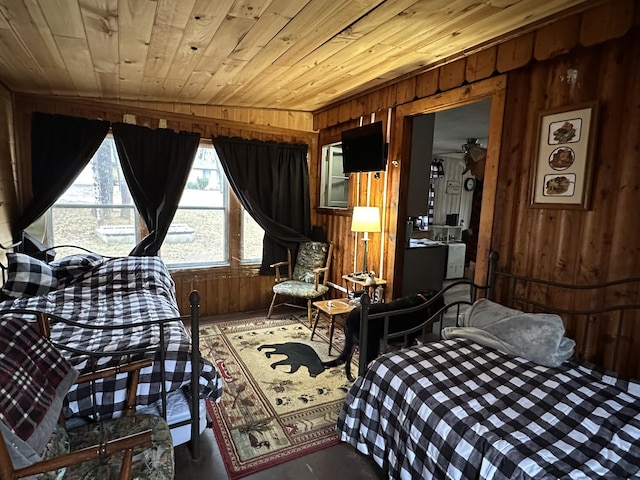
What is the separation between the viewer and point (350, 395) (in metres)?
1.98

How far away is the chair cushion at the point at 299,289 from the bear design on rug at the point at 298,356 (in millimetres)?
637

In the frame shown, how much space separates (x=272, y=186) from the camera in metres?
4.35

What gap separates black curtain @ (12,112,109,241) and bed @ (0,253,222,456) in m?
0.71

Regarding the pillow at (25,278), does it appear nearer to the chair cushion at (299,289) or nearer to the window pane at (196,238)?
the window pane at (196,238)

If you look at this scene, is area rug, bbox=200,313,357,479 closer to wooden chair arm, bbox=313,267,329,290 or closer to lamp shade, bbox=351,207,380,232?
wooden chair arm, bbox=313,267,329,290

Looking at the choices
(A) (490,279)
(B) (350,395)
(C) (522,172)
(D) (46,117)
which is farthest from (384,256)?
(D) (46,117)

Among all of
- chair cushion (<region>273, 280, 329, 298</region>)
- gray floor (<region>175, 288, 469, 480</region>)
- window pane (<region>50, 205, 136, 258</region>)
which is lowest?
gray floor (<region>175, 288, 469, 480</region>)

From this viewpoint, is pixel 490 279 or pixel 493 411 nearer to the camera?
pixel 493 411

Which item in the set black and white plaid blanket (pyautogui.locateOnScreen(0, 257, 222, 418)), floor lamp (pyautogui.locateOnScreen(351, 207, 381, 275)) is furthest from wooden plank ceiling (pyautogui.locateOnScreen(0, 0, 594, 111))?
black and white plaid blanket (pyautogui.locateOnScreen(0, 257, 222, 418))

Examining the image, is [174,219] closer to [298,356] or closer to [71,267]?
[71,267]

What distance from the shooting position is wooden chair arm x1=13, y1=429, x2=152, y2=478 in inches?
40.1

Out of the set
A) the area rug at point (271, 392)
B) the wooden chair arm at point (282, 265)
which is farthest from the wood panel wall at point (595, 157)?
the wooden chair arm at point (282, 265)

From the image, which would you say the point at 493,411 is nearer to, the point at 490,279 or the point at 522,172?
the point at 490,279

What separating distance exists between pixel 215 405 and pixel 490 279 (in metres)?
2.15
